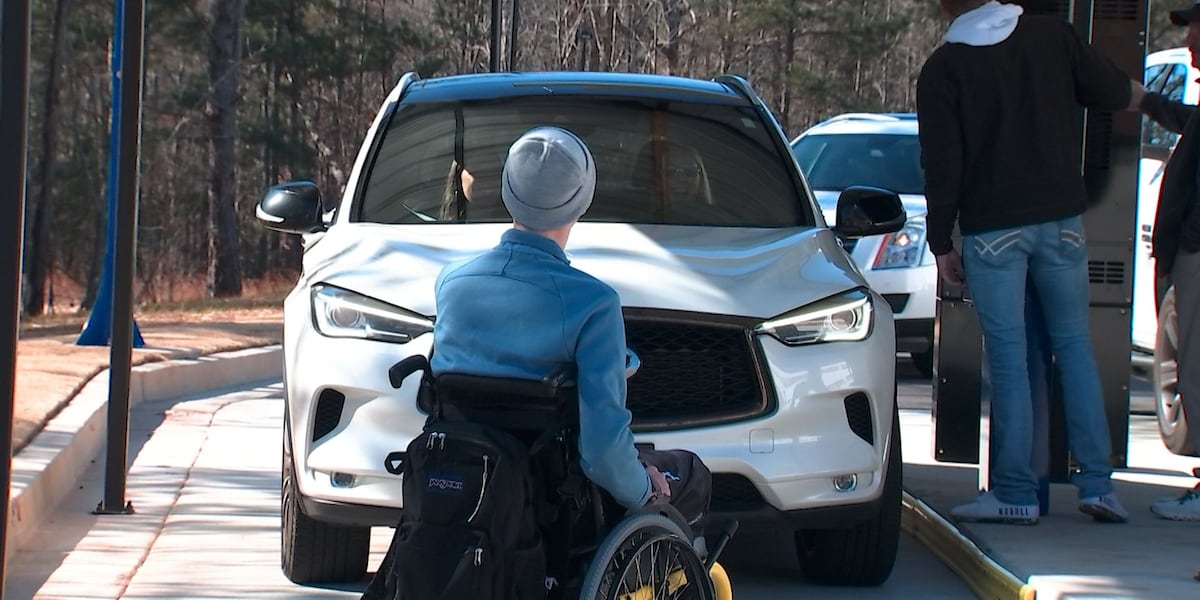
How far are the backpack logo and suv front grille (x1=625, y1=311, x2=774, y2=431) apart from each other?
156cm

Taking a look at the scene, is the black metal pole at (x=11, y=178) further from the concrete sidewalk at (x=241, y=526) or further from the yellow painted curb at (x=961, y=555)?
the yellow painted curb at (x=961, y=555)

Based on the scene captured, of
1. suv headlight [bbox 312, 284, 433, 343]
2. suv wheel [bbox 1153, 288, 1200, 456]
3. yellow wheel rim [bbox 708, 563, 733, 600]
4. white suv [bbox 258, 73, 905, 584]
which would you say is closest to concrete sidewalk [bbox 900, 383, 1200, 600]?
suv wheel [bbox 1153, 288, 1200, 456]

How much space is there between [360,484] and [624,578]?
151cm

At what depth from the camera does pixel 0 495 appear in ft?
13.4

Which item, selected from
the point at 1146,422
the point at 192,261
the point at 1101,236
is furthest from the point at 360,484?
the point at 192,261

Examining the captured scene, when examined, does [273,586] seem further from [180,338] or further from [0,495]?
[180,338]

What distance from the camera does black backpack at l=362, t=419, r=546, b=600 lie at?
144 inches

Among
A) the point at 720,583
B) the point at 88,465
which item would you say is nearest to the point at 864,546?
the point at 720,583

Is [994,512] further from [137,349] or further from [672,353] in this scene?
[137,349]

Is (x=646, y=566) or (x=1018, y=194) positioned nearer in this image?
(x=646, y=566)

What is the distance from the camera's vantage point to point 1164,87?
10680 mm

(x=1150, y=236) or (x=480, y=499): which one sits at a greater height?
(x=480, y=499)

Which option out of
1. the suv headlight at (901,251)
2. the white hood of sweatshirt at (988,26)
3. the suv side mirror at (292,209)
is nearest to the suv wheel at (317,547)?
the suv side mirror at (292,209)

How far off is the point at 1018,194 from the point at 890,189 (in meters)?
6.93
